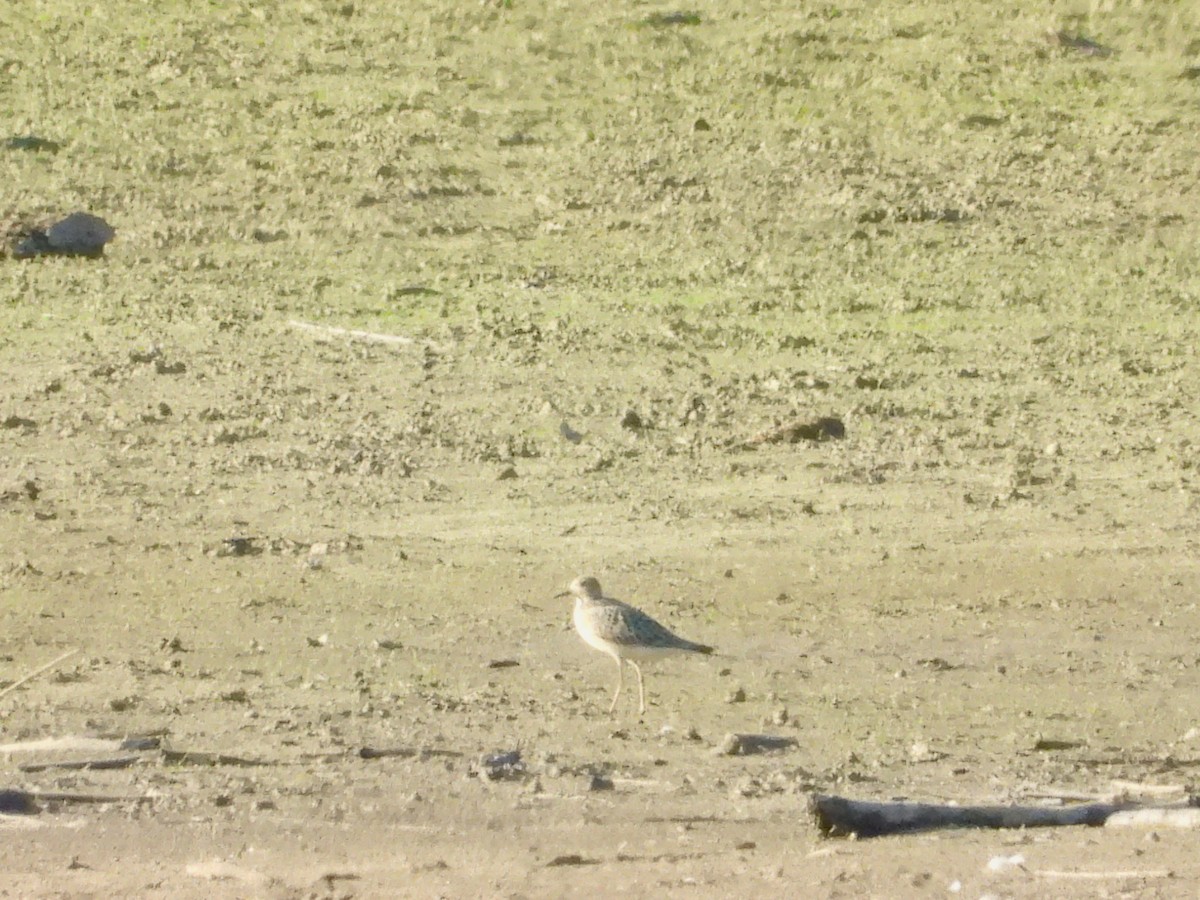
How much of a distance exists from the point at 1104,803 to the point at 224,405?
16.1 ft

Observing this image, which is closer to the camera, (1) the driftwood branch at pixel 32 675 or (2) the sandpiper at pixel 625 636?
(1) the driftwood branch at pixel 32 675

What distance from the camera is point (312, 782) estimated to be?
5.86 metres

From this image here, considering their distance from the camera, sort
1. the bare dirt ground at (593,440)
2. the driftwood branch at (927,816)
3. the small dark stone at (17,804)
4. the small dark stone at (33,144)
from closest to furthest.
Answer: the driftwood branch at (927,816) → the small dark stone at (17,804) → the bare dirt ground at (593,440) → the small dark stone at (33,144)

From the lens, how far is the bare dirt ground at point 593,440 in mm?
5742

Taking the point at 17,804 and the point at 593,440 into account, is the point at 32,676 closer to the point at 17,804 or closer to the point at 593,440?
the point at 17,804

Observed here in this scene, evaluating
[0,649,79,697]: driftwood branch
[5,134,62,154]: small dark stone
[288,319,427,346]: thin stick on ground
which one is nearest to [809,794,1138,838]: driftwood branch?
[0,649,79,697]: driftwood branch

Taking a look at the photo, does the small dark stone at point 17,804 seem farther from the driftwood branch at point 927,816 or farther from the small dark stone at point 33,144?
the small dark stone at point 33,144

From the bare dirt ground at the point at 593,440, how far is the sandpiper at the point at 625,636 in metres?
0.13

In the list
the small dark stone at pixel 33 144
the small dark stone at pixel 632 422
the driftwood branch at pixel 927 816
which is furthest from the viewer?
the small dark stone at pixel 33 144

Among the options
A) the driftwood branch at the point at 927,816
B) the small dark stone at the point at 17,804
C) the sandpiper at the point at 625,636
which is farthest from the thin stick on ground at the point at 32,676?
the driftwood branch at the point at 927,816

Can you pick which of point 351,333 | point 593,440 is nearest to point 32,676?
point 593,440

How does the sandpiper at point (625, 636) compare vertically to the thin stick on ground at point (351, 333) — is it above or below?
below

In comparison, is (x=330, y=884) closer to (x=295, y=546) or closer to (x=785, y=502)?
(x=295, y=546)

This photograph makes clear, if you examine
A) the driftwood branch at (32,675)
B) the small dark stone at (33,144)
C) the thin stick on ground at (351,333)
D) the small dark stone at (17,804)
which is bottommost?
the small dark stone at (17,804)
